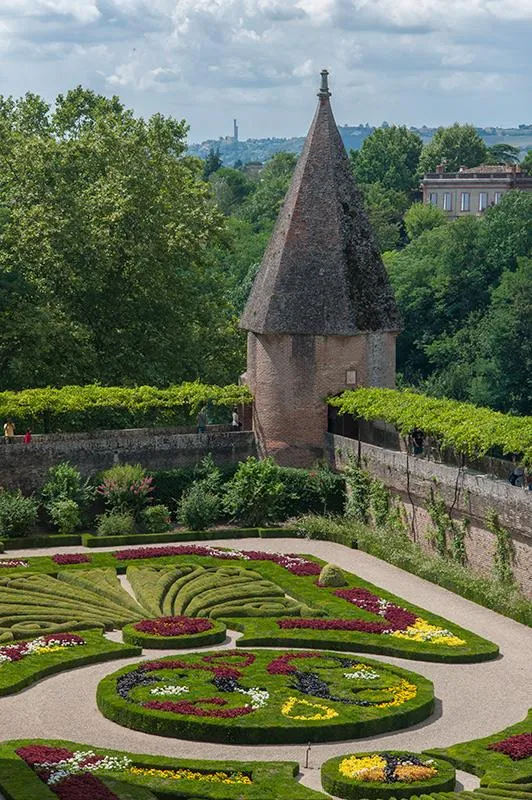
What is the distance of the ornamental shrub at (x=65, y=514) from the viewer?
48031 millimetres

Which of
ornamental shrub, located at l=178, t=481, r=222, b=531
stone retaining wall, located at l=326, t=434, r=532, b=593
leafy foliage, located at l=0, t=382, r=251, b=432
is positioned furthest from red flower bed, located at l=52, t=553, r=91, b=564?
stone retaining wall, located at l=326, t=434, r=532, b=593

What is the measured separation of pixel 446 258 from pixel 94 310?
40.7 meters

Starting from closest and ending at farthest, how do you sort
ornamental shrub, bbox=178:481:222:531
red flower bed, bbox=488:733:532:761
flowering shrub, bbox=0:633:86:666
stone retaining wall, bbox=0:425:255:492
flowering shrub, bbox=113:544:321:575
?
red flower bed, bbox=488:733:532:761 → flowering shrub, bbox=0:633:86:666 → flowering shrub, bbox=113:544:321:575 → ornamental shrub, bbox=178:481:222:531 → stone retaining wall, bbox=0:425:255:492

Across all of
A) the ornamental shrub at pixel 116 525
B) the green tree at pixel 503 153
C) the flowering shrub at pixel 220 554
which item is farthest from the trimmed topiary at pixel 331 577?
the green tree at pixel 503 153

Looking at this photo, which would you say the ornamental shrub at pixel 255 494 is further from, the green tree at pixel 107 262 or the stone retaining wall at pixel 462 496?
the green tree at pixel 107 262

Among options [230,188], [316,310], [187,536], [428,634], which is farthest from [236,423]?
[230,188]

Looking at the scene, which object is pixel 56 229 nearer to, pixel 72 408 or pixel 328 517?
pixel 72 408

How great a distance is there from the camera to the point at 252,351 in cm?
5291

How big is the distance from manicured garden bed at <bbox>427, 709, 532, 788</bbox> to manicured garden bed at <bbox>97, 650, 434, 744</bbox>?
193cm

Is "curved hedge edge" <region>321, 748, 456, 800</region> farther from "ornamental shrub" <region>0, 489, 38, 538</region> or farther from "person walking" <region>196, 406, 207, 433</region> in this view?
"person walking" <region>196, 406, 207, 433</region>

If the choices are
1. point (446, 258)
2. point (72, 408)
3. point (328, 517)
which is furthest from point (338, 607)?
point (446, 258)

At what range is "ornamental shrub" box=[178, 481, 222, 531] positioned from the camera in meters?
49.0

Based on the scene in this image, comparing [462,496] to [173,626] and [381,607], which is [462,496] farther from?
[173,626]

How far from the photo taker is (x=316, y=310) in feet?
168
